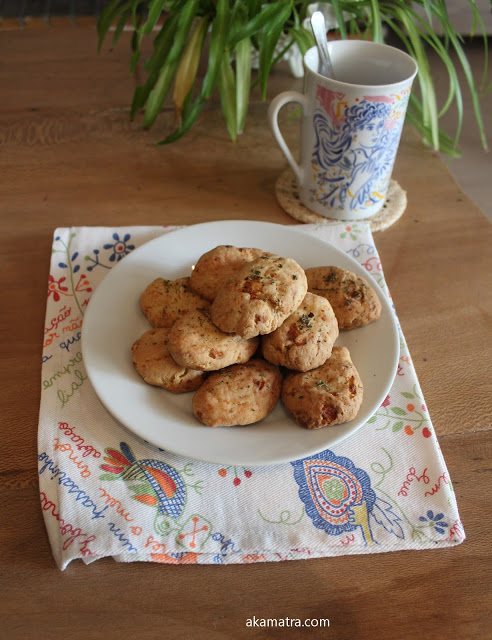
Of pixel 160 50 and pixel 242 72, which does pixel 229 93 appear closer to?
pixel 242 72

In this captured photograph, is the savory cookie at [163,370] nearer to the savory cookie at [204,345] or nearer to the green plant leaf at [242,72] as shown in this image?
the savory cookie at [204,345]

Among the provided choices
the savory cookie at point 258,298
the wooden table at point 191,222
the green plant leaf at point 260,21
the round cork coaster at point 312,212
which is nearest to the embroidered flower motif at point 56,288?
the wooden table at point 191,222

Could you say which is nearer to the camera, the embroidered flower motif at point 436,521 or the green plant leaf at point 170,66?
the embroidered flower motif at point 436,521

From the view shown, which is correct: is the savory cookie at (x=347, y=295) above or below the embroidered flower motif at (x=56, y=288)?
above

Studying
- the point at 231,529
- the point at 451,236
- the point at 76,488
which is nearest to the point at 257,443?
the point at 231,529

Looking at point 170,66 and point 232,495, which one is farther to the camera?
point 170,66

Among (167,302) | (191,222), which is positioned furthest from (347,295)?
(191,222)

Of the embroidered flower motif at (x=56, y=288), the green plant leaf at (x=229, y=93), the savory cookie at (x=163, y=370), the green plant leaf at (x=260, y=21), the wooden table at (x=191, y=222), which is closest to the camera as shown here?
the wooden table at (x=191, y=222)
